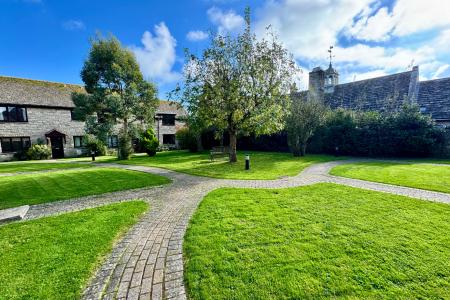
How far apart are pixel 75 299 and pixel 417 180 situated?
1125 cm

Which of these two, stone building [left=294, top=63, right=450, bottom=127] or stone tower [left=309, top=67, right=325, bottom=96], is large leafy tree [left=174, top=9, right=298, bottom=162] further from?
stone tower [left=309, top=67, right=325, bottom=96]

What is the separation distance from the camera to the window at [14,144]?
21281mm

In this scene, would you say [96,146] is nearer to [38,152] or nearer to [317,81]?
[38,152]

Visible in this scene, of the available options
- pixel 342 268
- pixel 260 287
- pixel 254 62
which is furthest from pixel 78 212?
pixel 254 62

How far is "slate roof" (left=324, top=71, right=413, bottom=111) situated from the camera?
68.8 ft

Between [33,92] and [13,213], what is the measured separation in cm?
2412

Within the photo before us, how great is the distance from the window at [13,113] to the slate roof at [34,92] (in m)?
0.63

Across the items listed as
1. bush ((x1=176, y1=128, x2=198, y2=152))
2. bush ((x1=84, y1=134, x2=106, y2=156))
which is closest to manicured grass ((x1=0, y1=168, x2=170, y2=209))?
bush ((x1=176, y1=128, x2=198, y2=152))

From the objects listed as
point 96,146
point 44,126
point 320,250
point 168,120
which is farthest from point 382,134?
point 44,126

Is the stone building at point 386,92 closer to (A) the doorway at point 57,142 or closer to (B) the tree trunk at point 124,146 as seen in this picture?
(B) the tree trunk at point 124,146

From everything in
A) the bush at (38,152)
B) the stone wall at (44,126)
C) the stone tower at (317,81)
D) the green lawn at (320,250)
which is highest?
the stone tower at (317,81)

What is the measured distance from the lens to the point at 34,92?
23.3m

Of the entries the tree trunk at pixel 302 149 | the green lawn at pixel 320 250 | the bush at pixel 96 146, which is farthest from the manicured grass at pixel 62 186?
the bush at pixel 96 146

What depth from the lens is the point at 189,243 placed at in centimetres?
417
